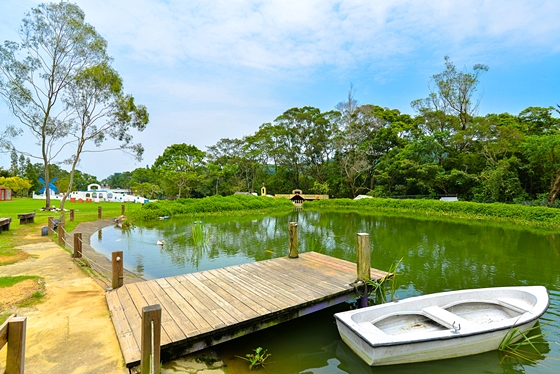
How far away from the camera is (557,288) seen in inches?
256

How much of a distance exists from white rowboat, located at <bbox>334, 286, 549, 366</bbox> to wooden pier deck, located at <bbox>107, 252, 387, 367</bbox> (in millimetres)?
744

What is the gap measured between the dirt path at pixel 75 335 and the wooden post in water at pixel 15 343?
856 mm

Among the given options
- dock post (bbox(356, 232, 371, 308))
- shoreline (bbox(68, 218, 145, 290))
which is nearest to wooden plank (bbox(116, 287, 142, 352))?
shoreline (bbox(68, 218, 145, 290))

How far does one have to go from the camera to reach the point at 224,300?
450 centimetres

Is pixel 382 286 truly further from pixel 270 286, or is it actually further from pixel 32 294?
pixel 32 294

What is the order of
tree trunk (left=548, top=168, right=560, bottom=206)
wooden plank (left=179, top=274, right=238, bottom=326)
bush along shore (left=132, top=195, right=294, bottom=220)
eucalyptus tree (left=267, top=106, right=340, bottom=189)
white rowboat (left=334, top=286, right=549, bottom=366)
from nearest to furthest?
white rowboat (left=334, top=286, right=549, bottom=366), wooden plank (left=179, top=274, right=238, bottom=326), bush along shore (left=132, top=195, right=294, bottom=220), tree trunk (left=548, top=168, right=560, bottom=206), eucalyptus tree (left=267, top=106, right=340, bottom=189)

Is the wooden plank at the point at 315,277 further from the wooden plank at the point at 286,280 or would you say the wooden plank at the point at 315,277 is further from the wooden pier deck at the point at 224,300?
the wooden plank at the point at 286,280

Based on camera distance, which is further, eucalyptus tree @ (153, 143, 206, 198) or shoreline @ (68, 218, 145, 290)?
eucalyptus tree @ (153, 143, 206, 198)

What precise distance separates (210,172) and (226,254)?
76.8 feet

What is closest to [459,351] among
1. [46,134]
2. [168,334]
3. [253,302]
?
[253,302]

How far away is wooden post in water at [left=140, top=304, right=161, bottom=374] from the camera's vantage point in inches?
110

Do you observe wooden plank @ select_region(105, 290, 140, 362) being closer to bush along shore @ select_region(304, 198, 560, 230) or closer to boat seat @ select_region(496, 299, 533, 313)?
boat seat @ select_region(496, 299, 533, 313)

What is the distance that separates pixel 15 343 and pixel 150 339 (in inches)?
40.6

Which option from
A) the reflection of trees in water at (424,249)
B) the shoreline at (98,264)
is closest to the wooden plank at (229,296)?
the shoreline at (98,264)
